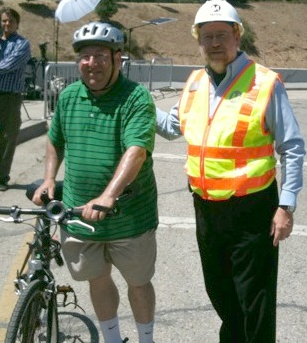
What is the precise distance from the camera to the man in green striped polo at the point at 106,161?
132 inches

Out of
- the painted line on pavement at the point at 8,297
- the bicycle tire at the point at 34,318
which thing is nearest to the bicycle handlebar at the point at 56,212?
the bicycle tire at the point at 34,318

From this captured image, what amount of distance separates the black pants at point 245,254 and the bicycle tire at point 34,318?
78cm

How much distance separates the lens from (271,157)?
3342 millimetres

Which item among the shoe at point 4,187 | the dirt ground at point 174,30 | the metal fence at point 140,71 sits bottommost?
the dirt ground at point 174,30

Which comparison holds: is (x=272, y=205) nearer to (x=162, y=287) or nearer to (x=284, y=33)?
(x=162, y=287)

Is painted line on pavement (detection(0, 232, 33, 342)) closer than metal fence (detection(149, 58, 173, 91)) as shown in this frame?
Yes

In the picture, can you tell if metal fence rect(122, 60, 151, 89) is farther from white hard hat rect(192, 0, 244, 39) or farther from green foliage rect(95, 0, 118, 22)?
green foliage rect(95, 0, 118, 22)

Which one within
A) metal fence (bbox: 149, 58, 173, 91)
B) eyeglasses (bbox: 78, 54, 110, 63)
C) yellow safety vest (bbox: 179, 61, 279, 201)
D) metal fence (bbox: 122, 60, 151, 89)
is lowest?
metal fence (bbox: 149, 58, 173, 91)

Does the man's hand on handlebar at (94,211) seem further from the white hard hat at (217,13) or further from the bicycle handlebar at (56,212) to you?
the white hard hat at (217,13)

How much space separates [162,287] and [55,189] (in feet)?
5.82

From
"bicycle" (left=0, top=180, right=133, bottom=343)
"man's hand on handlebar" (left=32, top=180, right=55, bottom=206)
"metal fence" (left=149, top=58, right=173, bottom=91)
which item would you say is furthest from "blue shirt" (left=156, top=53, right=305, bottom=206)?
"metal fence" (left=149, top=58, right=173, bottom=91)

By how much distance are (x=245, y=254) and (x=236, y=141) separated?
0.53 meters

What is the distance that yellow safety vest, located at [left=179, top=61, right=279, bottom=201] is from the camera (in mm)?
3240

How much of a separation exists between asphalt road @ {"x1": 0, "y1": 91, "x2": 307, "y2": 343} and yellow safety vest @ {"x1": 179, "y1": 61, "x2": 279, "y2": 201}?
1341 millimetres
